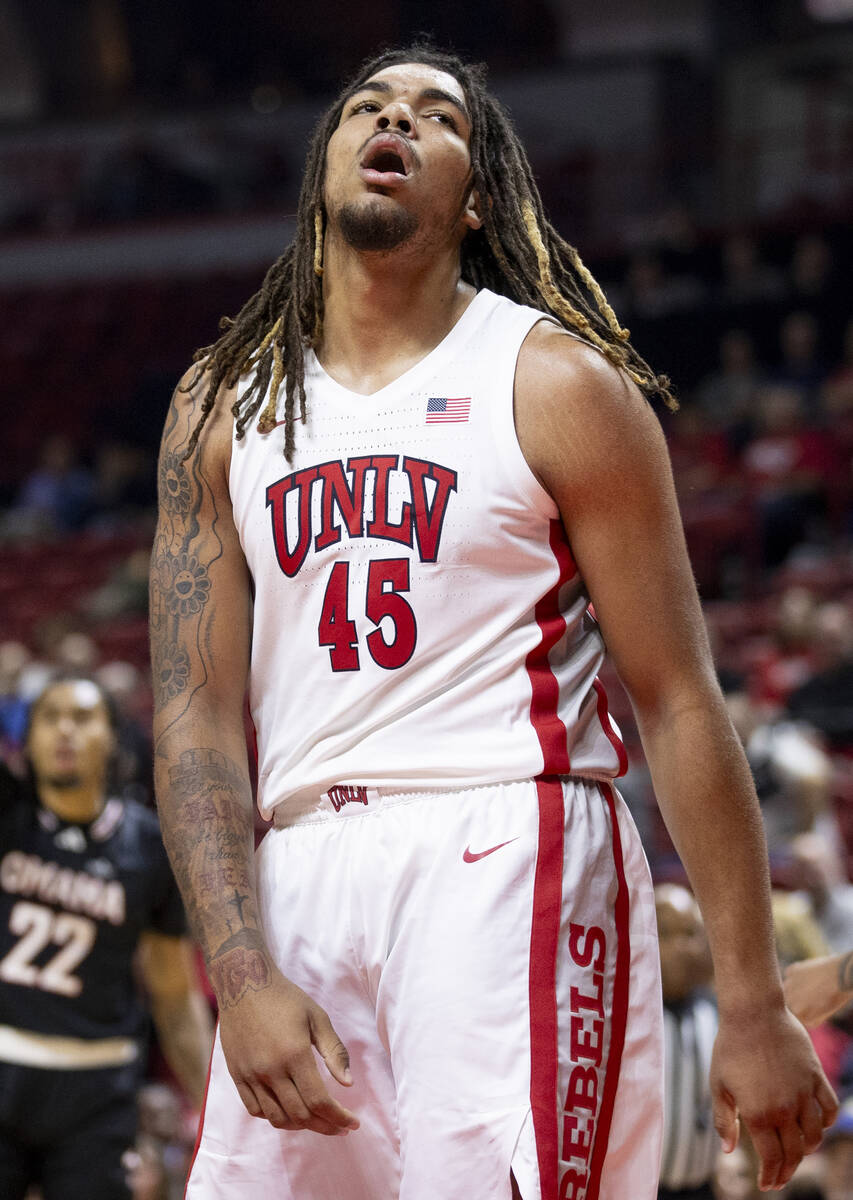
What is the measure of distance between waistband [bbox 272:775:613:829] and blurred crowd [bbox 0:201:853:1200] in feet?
3.39

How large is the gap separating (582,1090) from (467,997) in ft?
0.57

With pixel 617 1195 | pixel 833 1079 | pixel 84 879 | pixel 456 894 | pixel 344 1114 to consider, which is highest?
pixel 456 894

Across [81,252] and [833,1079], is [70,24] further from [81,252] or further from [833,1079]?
[833,1079]

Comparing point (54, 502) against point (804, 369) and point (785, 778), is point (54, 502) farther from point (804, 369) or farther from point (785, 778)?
point (785, 778)

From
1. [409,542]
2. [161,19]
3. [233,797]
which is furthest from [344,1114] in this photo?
[161,19]

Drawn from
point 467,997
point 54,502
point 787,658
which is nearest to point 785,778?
point 787,658

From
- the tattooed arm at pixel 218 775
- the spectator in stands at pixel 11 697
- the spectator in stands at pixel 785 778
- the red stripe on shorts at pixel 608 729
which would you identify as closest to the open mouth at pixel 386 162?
the tattooed arm at pixel 218 775

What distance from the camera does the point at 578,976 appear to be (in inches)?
76.0

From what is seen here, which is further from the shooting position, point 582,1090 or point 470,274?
point 470,274

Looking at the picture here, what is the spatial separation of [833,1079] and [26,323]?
13.0m

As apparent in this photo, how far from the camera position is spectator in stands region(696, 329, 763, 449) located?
11.6 metres

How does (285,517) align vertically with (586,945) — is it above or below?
above

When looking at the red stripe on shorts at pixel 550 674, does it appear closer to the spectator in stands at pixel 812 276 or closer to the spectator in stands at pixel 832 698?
the spectator in stands at pixel 832 698

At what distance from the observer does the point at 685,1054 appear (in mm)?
4680
